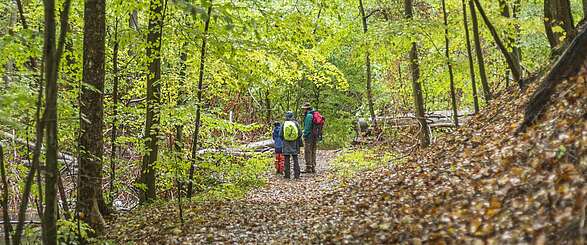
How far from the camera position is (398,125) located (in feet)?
67.2

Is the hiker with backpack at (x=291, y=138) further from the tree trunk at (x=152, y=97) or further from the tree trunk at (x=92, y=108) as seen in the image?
the tree trunk at (x=92, y=108)

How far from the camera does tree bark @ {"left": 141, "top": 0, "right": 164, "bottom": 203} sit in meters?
9.16

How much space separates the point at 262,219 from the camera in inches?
352

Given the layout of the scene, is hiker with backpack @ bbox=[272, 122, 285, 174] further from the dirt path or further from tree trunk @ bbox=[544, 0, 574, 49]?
tree trunk @ bbox=[544, 0, 574, 49]

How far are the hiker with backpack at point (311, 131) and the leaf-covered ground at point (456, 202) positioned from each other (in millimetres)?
4079

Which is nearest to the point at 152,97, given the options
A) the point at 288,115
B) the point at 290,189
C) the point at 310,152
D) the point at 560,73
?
the point at 290,189

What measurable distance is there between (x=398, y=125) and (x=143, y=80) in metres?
11.2

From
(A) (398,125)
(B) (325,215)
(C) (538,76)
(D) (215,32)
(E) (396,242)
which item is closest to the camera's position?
(E) (396,242)

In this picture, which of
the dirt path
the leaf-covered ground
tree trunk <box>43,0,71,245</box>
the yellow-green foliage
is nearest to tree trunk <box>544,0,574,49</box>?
the leaf-covered ground

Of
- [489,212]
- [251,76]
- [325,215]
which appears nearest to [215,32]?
[251,76]

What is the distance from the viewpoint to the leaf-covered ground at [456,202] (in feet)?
15.6

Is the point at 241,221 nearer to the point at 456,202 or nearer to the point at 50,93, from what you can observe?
the point at 456,202

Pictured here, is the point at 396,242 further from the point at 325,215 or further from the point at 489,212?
the point at 325,215

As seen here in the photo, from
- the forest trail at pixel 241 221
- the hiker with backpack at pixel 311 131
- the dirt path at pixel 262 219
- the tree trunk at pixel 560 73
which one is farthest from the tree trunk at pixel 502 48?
the hiker with backpack at pixel 311 131
